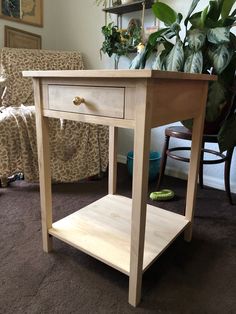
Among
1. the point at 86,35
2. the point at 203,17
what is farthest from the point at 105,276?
the point at 86,35

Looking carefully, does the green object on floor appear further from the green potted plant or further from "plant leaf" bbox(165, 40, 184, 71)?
the green potted plant

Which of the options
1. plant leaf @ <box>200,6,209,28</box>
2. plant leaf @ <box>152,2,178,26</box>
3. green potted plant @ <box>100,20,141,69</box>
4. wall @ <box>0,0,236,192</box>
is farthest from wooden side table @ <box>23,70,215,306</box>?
green potted plant @ <box>100,20,141,69</box>

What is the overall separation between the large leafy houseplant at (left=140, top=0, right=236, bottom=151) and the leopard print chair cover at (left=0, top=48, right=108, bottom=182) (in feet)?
2.46

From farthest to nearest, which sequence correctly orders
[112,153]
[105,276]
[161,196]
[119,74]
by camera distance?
[161,196]
[112,153]
[105,276]
[119,74]

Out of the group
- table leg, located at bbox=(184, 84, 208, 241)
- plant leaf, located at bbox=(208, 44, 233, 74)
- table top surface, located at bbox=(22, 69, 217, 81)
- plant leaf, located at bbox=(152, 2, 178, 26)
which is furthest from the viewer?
plant leaf, located at bbox=(152, 2, 178, 26)

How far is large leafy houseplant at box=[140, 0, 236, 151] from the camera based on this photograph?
3.82 ft

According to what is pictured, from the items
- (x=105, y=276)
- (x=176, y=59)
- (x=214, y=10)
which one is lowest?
(x=105, y=276)

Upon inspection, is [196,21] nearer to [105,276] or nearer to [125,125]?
[125,125]

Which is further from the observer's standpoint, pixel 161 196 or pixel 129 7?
pixel 129 7

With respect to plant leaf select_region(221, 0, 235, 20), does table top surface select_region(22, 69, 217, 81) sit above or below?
below

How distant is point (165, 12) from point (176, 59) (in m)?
0.29

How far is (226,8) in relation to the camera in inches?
47.8

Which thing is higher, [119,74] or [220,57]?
[220,57]

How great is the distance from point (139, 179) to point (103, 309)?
1.50ft
